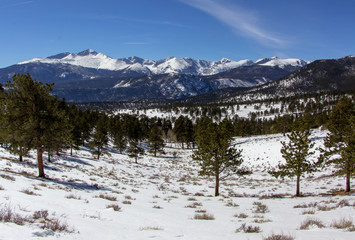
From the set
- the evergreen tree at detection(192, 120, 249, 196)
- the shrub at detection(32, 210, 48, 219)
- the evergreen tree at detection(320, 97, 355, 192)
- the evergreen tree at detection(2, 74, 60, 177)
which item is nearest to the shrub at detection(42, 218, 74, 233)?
the shrub at detection(32, 210, 48, 219)

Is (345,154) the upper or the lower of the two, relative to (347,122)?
lower

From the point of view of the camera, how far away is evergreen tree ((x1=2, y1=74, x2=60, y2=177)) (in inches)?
680

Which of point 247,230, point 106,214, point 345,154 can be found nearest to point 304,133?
point 345,154

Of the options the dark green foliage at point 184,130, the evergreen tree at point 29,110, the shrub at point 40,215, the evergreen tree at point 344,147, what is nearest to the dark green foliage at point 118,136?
the dark green foliage at point 184,130

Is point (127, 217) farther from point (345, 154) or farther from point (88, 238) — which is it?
point (345, 154)

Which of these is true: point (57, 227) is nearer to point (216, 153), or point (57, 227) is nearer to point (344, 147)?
point (216, 153)

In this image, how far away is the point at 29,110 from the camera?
18.3 metres

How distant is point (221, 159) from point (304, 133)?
28.8ft

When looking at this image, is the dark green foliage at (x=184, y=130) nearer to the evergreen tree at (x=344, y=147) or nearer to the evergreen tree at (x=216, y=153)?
the evergreen tree at (x=216, y=153)

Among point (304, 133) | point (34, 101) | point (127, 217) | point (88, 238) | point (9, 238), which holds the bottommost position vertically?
point (127, 217)

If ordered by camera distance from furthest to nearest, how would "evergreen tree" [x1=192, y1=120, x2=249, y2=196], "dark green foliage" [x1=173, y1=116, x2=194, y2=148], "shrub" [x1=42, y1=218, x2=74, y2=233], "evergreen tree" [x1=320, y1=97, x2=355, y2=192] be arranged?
"dark green foliage" [x1=173, y1=116, x2=194, y2=148]
"evergreen tree" [x1=192, y1=120, x2=249, y2=196]
"evergreen tree" [x1=320, y1=97, x2=355, y2=192]
"shrub" [x1=42, y1=218, x2=74, y2=233]

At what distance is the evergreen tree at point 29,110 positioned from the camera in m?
17.3

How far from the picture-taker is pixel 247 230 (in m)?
6.59

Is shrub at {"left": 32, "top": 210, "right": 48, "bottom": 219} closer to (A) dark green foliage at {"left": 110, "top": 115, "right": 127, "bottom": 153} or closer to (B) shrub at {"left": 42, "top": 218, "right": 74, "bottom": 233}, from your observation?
(B) shrub at {"left": 42, "top": 218, "right": 74, "bottom": 233}
